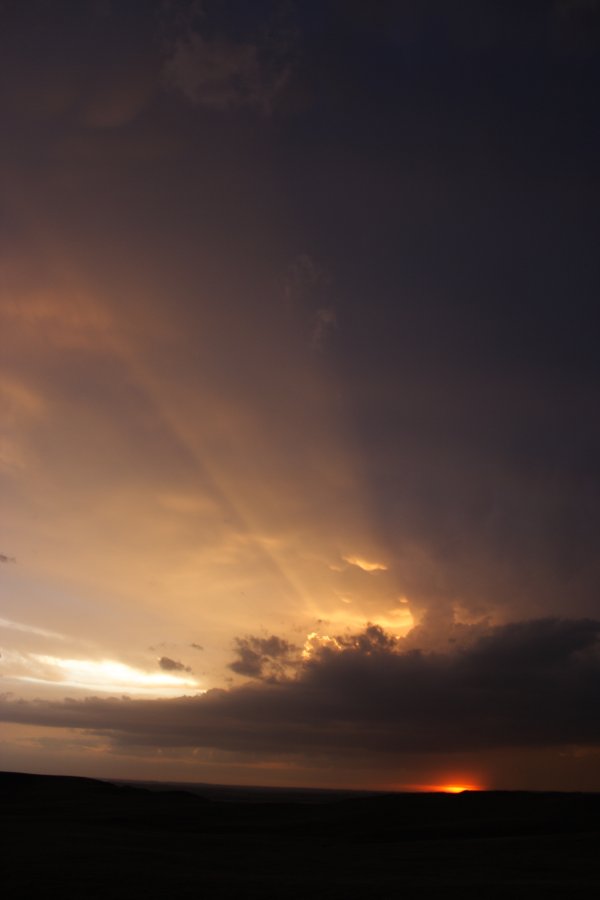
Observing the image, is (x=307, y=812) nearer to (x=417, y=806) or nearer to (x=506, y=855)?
(x=417, y=806)

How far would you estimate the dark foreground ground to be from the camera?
110 feet

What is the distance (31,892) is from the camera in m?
31.6

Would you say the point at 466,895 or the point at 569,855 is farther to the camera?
the point at 569,855

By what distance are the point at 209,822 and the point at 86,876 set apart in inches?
1632

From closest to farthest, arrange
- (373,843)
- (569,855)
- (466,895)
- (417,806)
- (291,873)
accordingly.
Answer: (466,895), (291,873), (569,855), (373,843), (417,806)

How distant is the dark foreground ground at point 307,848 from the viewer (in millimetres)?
33438

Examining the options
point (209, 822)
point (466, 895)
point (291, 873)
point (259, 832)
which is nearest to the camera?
point (466, 895)

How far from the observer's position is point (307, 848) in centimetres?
5403

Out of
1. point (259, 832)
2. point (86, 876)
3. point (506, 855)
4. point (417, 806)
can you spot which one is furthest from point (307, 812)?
point (86, 876)

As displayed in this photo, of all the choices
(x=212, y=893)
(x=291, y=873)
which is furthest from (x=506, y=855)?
(x=212, y=893)

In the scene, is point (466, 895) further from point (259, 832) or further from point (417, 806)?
point (417, 806)

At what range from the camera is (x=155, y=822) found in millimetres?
73625

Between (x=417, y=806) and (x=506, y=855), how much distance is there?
38932mm

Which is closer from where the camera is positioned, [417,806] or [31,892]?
[31,892]
